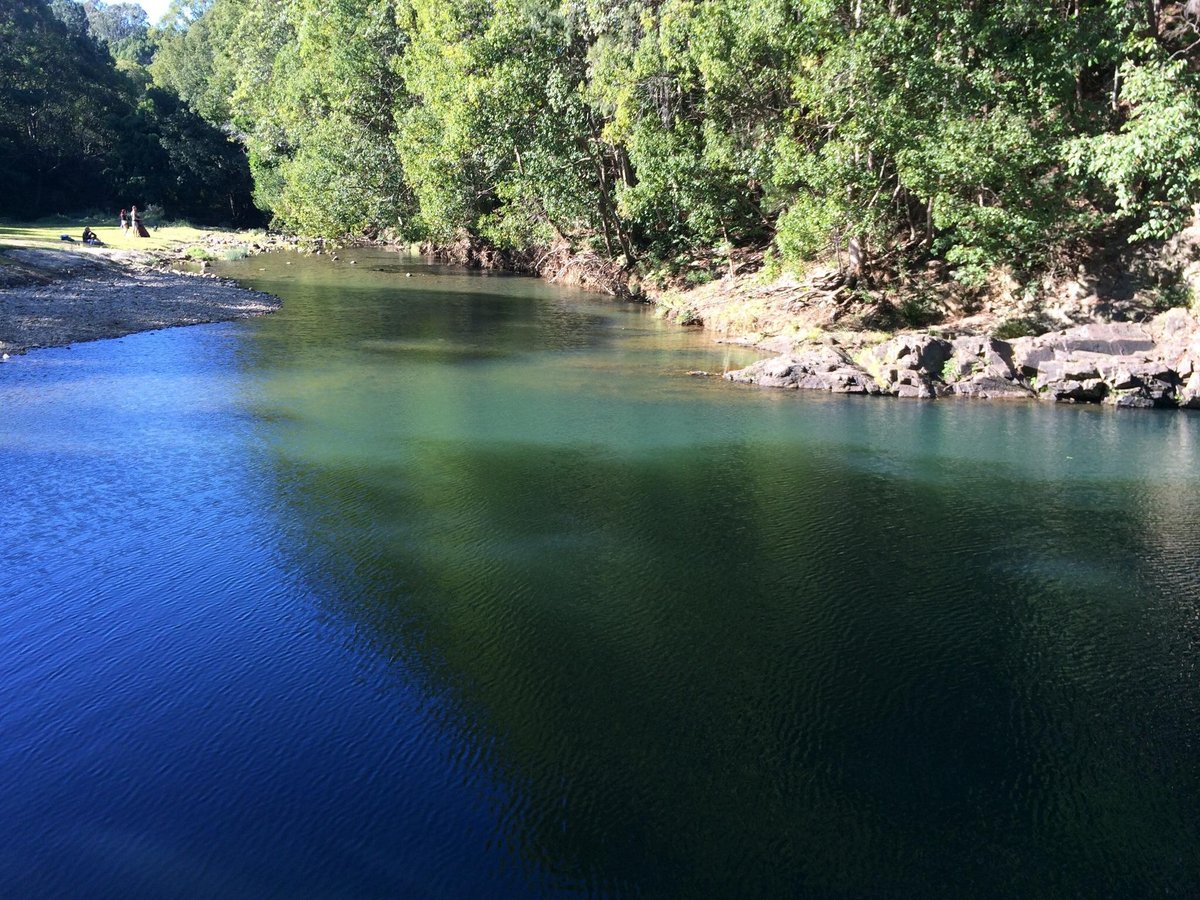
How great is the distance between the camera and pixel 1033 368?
69.4 feet

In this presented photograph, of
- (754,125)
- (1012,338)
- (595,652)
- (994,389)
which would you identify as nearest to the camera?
(595,652)

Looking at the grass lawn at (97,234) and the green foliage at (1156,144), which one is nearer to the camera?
the green foliage at (1156,144)

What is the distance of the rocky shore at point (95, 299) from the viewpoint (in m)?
26.5

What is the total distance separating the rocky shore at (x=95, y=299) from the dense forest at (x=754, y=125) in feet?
31.0

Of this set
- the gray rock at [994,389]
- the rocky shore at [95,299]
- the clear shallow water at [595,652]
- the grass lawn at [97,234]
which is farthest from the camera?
the grass lawn at [97,234]

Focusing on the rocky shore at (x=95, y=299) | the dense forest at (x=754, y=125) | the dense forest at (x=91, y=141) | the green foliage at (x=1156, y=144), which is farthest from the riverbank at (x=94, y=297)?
the green foliage at (x=1156, y=144)

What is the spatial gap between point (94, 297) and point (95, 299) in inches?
14.4

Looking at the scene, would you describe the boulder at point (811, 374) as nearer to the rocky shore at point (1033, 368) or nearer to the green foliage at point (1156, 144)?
the rocky shore at point (1033, 368)

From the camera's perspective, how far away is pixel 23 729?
28.2ft

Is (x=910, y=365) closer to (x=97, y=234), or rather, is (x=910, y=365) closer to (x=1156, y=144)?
(x=1156, y=144)

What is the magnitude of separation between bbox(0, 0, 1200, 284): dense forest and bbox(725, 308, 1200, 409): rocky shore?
216 cm

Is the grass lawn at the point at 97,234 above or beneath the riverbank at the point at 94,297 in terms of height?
above

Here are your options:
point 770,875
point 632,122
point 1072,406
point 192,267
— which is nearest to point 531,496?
point 770,875

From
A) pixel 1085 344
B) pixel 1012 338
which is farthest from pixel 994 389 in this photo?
pixel 1012 338
